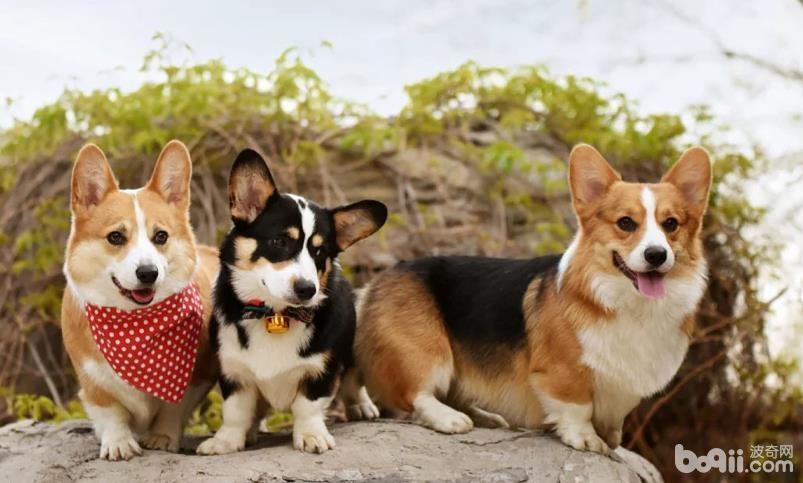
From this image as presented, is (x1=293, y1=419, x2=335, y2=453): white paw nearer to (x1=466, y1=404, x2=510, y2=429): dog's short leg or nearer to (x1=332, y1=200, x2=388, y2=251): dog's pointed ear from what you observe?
(x1=332, y1=200, x2=388, y2=251): dog's pointed ear

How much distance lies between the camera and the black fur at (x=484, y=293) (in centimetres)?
370

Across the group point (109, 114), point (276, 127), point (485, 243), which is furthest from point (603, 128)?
point (109, 114)

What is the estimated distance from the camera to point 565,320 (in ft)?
11.3

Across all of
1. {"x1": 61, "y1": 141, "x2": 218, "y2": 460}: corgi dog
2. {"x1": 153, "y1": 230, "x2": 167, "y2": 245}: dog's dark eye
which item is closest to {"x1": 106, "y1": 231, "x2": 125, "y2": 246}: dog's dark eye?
{"x1": 61, "y1": 141, "x2": 218, "y2": 460}: corgi dog

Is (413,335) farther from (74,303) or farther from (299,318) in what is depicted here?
A: (74,303)

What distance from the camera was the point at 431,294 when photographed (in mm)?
3900

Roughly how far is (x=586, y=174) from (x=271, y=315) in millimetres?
1239

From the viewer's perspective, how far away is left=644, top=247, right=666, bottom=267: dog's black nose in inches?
121

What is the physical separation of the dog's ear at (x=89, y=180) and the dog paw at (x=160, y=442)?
36.5 inches

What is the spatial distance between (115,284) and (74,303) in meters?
0.42

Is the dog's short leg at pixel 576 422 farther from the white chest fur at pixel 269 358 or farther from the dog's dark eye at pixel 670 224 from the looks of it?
the white chest fur at pixel 269 358

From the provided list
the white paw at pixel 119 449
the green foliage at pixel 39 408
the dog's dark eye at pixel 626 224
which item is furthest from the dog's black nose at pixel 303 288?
the green foliage at pixel 39 408

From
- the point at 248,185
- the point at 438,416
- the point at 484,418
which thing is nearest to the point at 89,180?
the point at 248,185

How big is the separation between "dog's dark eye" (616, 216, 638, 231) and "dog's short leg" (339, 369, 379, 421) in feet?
4.33
